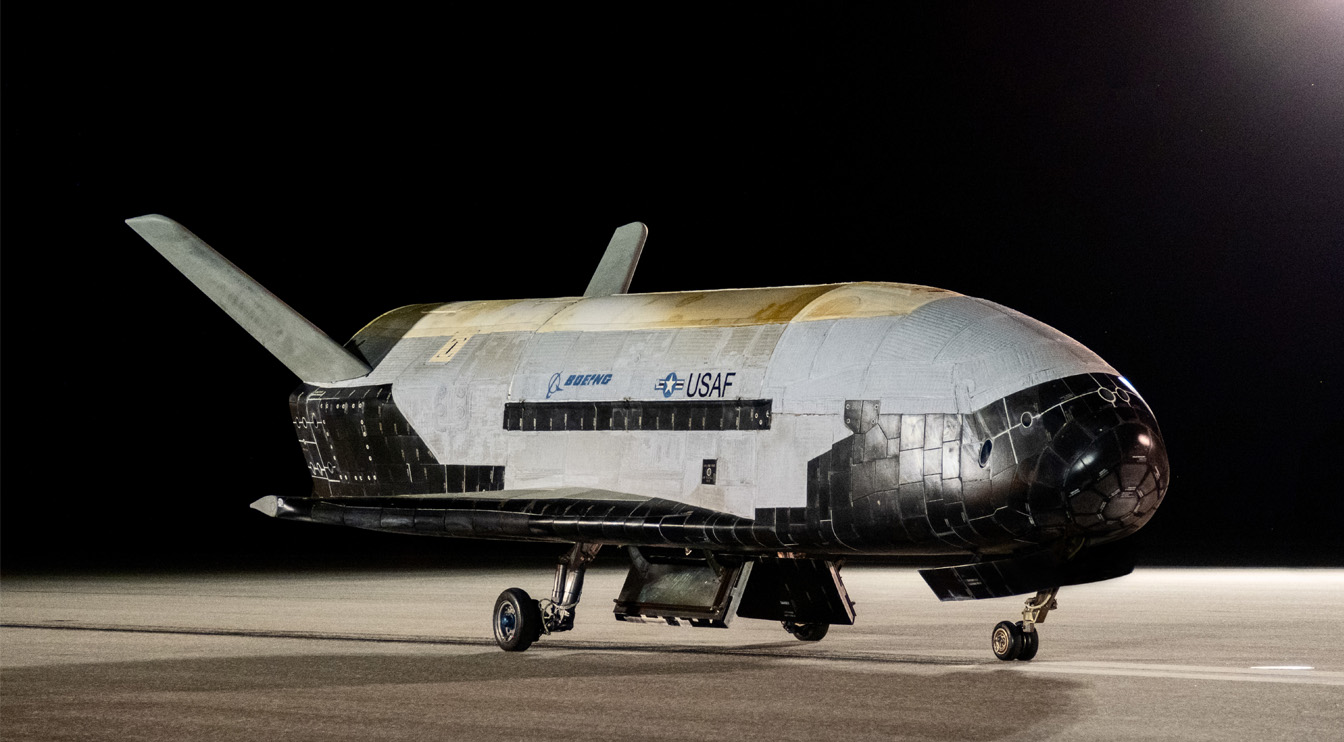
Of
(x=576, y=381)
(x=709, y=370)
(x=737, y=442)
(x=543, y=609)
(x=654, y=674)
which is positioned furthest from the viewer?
(x=543, y=609)

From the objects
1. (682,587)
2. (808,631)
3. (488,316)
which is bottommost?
(808,631)

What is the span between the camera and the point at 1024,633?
15.6m

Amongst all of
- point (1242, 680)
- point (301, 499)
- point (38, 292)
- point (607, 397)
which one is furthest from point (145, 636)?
point (38, 292)

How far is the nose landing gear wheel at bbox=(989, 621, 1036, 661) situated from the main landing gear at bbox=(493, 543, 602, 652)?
4.52 m

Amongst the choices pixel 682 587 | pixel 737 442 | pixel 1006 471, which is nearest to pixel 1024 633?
pixel 1006 471

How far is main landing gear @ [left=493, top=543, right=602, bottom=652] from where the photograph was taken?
17.2 metres

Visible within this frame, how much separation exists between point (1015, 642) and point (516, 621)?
547cm

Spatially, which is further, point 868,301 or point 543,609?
point 543,609

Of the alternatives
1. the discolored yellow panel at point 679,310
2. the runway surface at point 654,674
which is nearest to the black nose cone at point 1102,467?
the runway surface at point 654,674

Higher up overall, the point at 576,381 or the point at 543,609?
the point at 576,381

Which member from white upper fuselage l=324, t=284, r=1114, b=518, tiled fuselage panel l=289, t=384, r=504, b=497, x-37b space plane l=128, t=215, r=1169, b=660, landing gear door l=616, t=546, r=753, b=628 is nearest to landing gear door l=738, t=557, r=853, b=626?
x-37b space plane l=128, t=215, r=1169, b=660

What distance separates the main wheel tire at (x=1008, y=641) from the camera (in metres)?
15.6

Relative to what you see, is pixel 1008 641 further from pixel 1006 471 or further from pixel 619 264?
pixel 619 264

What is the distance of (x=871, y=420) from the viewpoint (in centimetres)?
1470
